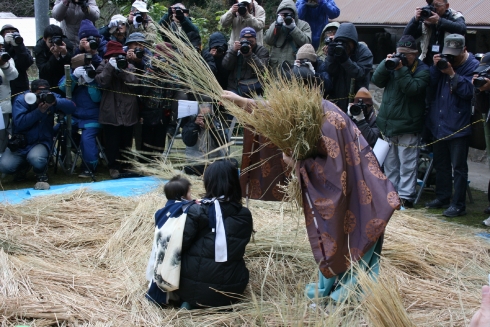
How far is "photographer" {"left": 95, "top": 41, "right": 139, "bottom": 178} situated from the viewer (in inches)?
244

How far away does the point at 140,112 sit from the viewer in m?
6.57

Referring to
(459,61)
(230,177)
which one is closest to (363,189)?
(230,177)

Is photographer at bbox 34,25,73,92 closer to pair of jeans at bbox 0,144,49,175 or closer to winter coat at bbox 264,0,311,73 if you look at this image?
pair of jeans at bbox 0,144,49,175

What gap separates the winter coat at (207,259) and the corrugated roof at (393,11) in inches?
188

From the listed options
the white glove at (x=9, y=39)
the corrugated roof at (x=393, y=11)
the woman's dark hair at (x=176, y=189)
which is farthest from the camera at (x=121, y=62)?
the corrugated roof at (x=393, y=11)

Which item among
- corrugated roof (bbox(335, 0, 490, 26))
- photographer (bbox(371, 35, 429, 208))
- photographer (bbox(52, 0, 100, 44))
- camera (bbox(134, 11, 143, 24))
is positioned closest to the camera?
photographer (bbox(371, 35, 429, 208))

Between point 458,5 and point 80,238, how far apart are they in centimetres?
573

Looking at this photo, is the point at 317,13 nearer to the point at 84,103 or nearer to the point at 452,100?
the point at 452,100

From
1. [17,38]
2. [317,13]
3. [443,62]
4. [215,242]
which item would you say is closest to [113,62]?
[17,38]

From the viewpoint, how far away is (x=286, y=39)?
657 cm

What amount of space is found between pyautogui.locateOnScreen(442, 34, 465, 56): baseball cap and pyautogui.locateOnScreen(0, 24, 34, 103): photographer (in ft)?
14.4

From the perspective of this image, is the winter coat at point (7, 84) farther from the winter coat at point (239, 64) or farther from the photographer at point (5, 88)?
the winter coat at point (239, 64)

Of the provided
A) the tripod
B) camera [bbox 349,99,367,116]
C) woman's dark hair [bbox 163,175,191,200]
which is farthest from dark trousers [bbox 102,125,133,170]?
woman's dark hair [bbox 163,175,191,200]

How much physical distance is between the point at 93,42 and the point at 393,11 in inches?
177
